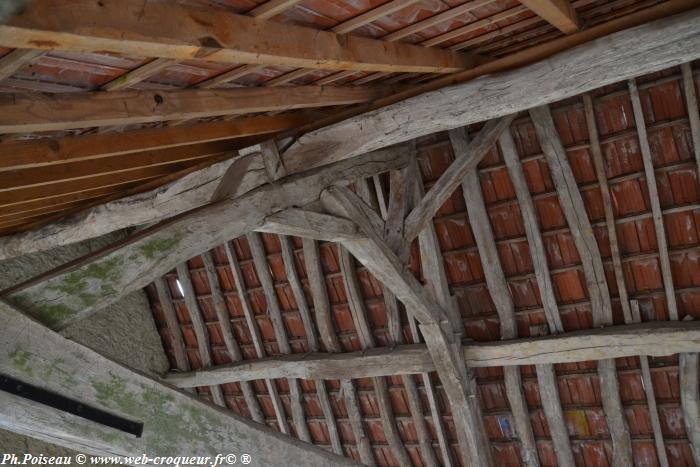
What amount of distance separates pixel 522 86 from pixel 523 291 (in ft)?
7.01

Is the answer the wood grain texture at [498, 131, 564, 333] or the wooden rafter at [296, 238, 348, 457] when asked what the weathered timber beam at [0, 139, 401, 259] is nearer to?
the wood grain texture at [498, 131, 564, 333]

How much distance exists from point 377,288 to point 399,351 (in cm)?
57

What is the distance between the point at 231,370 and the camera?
19.8 feet

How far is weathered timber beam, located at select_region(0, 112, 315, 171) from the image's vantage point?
2547mm

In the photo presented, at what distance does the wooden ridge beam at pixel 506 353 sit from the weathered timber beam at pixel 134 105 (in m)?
2.47

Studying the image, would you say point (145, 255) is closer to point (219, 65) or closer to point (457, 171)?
point (219, 65)

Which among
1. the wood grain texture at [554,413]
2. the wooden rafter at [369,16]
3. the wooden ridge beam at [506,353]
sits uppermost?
the wooden rafter at [369,16]

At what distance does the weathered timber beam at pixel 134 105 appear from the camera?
1.97 meters

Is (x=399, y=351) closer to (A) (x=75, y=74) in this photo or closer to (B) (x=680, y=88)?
(B) (x=680, y=88)

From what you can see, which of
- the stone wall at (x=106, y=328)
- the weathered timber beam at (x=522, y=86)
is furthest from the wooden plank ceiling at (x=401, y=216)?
the stone wall at (x=106, y=328)

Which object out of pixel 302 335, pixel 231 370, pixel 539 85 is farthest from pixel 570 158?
pixel 231 370

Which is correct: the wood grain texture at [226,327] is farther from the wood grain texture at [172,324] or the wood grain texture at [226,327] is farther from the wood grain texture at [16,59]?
the wood grain texture at [16,59]

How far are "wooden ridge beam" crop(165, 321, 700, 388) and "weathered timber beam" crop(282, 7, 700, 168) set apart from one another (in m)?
1.96

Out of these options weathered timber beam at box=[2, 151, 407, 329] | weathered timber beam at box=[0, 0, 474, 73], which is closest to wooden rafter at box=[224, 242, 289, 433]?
weathered timber beam at box=[2, 151, 407, 329]
